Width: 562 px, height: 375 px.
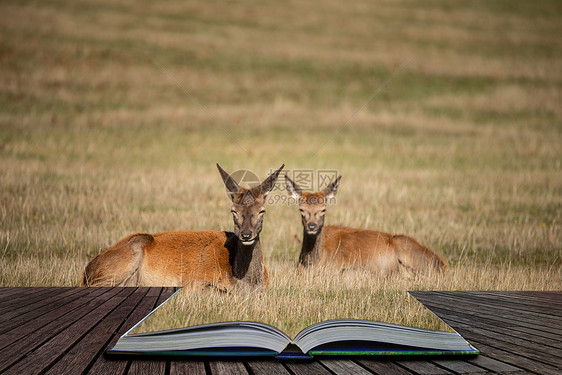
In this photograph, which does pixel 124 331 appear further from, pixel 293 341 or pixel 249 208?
pixel 249 208

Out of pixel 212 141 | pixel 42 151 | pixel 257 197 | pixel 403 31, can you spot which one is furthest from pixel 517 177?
pixel 403 31

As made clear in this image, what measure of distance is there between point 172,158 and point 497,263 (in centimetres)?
1578

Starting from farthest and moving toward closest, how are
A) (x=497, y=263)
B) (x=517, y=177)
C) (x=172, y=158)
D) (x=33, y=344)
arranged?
(x=172, y=158), (x=517, y=177), (x=497, y=263), (x=33, y=344)

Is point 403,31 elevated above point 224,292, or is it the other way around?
point 403,31

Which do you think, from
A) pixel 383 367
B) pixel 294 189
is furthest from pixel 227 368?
pixel 294 189

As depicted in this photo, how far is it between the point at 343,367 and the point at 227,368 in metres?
0.81

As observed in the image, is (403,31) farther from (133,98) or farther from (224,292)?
(224,292)

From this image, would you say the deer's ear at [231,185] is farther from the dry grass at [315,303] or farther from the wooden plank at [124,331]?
the wooden plank at [124,331]

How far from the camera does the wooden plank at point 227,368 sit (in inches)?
164

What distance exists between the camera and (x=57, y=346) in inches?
185

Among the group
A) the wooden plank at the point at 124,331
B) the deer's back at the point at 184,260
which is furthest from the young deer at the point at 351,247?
the wooden plank at the point at 124,331

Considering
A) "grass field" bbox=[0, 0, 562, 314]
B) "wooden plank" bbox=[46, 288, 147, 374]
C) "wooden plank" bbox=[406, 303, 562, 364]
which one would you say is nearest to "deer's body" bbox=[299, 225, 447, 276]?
"grass field" bbox=[0, 0, 562, 314]

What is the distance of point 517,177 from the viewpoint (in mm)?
21219

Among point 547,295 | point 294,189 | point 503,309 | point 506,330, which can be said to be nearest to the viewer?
point 506,330
